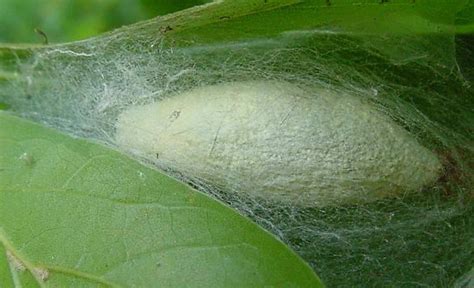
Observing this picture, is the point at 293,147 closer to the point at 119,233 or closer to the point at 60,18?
the point at 119,233

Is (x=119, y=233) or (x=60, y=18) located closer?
(x=119, y=233)

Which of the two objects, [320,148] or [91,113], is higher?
[91,113]

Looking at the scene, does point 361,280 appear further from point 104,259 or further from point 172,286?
point 104,259

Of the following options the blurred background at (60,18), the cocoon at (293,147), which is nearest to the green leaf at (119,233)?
the cocoon at (293,147)

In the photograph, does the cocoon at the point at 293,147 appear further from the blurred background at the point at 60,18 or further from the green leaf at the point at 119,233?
the blurred background at the point at 60,18

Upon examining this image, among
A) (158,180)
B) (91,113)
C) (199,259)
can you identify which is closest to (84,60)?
(91,113)

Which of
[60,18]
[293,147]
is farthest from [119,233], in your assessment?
[60,18]

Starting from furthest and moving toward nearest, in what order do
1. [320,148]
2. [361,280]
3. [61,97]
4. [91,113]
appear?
1. [61,97]
2. [91,113]
3. [361,280]
4. [320,148]
